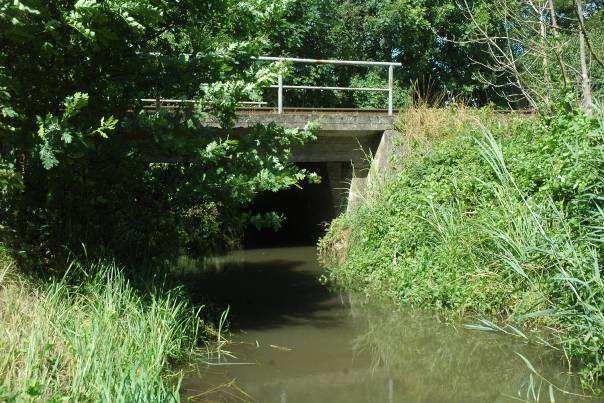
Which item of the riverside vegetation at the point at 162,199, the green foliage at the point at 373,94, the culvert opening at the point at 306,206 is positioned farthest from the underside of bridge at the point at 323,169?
the riverside vegetation at the point at 162,199

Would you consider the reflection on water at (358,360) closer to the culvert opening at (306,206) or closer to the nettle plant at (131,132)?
A: the nettle plant at (131,132)

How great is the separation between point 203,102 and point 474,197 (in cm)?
428

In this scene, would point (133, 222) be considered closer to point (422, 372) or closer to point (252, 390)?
point (252, 390)

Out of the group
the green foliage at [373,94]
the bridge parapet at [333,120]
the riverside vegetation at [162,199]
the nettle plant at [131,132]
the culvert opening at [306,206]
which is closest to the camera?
the riverside vegetation at [162,199]

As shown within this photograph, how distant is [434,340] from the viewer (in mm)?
7934

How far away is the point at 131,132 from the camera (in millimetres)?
7301

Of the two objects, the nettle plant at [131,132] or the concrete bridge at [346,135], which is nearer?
the nettle plant at [131,132]

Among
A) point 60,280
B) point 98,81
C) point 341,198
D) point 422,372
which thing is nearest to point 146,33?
point 98,81

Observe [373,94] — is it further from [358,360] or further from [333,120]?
[358,360]

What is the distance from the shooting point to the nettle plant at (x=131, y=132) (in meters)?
6.36

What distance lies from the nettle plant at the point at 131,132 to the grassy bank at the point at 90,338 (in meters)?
0.67

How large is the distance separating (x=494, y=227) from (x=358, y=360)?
2.26 m

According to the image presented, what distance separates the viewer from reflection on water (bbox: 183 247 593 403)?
245 inches

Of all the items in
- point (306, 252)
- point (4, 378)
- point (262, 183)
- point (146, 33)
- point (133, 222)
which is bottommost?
point (306, 252)
